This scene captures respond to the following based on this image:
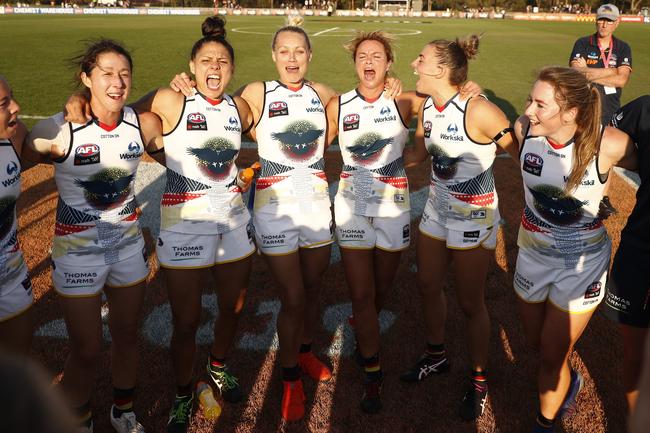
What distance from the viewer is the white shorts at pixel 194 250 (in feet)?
12.4

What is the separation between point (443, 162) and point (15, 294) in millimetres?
3178

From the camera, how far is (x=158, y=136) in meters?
3.84

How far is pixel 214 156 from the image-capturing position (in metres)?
3.88

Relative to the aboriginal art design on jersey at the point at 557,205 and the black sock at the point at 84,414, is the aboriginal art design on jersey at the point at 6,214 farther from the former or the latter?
the aboriginal art design on jersey at the point at 557,205

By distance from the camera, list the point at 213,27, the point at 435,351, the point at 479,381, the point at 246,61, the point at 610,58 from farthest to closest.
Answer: the point at 246,61
the point at 610,58
the point at 435,351
the point at 479,381
the point at 213,27

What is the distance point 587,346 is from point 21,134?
197 inches

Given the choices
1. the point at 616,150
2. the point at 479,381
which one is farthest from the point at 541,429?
the point at 616,150

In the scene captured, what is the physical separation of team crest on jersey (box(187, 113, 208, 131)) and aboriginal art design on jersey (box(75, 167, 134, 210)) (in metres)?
0.57

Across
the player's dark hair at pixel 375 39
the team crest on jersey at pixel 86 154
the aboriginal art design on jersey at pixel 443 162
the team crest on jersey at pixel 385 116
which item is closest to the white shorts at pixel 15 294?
the team crest on jersey at pixel 86 154

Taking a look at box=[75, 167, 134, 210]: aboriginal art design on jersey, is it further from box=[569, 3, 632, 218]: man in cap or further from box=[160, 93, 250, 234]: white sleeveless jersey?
box=[569, 3, 632, 218]: man in cap

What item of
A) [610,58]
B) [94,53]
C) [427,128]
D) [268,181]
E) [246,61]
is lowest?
[246,61]

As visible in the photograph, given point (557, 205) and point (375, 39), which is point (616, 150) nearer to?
point (557, 205)

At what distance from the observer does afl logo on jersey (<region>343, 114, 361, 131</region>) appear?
4293 millimetres

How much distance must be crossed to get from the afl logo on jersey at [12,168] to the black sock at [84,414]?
168cm
